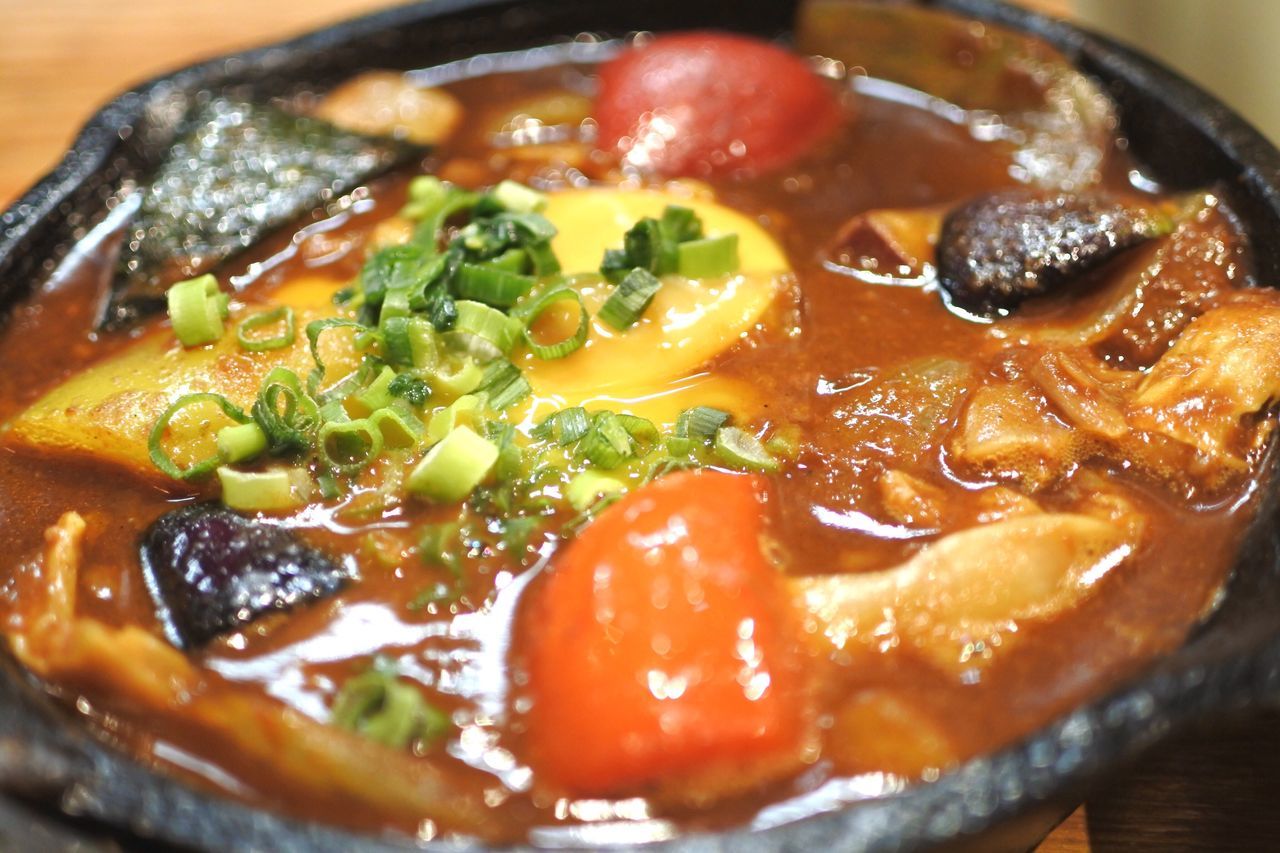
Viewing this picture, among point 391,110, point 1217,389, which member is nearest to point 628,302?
point 1217,389

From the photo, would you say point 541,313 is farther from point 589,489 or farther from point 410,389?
point 589,489

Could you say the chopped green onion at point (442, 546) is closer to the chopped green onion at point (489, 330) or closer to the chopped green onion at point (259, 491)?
the chopped green onion at point (259, 491)

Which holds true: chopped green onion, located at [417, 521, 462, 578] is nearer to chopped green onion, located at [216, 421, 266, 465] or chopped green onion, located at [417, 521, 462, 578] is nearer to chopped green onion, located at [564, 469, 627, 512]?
chopped green onion, located at [564, 469, 627, 512]

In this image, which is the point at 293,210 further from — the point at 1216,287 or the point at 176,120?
the point at 1216,287

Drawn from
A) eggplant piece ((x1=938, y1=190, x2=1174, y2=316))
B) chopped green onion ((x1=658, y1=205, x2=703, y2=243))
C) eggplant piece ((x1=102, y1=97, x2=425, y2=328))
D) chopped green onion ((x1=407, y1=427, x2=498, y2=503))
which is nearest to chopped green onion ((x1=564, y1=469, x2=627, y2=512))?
chopped green onion ((x1=407, y1=427, x2=498, y2=503))

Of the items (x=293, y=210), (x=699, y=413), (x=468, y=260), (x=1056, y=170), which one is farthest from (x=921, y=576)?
(x=293, y=210)

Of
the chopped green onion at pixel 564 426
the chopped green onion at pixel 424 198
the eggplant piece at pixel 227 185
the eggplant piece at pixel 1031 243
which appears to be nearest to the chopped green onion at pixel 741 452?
the chopped green onion at pixel 564 426
